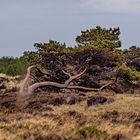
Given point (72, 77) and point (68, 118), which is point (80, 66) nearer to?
point (72, 77)

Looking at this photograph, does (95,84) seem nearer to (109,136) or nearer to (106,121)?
(106,121)

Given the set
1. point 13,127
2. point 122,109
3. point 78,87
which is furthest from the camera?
point 78,87

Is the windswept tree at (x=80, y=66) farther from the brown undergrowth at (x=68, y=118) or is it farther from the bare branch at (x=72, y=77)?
the brown undergrowth at (x=68, y=118)

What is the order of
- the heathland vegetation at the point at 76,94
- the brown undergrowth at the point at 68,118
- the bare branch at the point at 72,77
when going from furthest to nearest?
the bare branch at the point at 72,77 < the heathland vegetation at the point at 76,94 < the brown undergrowth at the point at 68,118

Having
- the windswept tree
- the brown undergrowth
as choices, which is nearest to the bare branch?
the windswept tree

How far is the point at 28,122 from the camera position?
20.2m

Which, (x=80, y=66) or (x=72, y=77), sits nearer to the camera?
(x=72, y=77)

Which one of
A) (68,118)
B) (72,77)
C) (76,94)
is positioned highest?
(72,77)

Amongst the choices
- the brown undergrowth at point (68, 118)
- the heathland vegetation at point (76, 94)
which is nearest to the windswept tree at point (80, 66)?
the heathland vegetation at point (76, 94)

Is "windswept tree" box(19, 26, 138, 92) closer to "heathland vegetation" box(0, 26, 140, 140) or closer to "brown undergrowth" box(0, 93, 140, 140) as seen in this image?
"heathland vegetation" box(0, 26, 140, 140)

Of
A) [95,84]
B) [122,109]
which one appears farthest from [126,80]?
[122,109]

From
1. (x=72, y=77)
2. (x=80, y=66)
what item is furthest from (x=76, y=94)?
(x=80, y=66)

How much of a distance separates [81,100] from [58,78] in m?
9.63

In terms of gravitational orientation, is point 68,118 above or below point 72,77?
below
